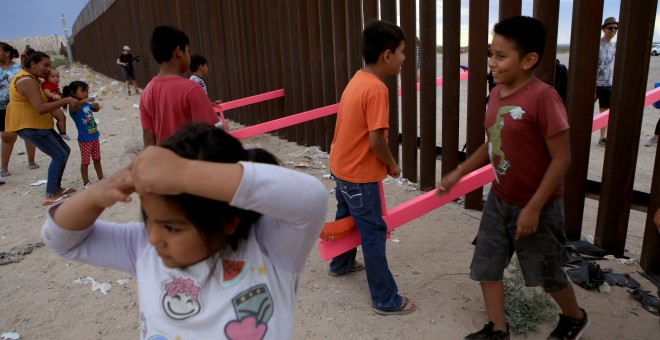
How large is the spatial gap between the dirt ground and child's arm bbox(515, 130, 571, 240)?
0.97m

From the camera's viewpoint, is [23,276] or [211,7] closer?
[23,276]

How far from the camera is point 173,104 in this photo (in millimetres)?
3170

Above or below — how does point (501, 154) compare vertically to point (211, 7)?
below

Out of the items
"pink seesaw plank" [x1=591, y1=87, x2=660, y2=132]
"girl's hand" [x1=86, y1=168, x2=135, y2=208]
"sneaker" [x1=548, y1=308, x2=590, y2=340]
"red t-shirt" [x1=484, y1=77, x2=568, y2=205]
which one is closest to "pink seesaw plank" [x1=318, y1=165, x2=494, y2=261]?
"red t-shirt" [x1=484, y1=77, x2=568, y2=205]

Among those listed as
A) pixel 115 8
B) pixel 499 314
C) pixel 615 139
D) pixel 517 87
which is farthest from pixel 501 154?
pixel 115 8

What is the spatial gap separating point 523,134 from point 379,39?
3.32 feet

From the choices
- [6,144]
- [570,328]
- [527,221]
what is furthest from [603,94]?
[6,144]

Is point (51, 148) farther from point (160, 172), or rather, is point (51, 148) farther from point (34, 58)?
point (160, 172)

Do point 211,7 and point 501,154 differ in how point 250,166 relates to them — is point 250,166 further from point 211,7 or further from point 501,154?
point 211,7

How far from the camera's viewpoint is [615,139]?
11.0ft

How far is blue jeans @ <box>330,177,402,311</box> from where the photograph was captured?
9.43 feet

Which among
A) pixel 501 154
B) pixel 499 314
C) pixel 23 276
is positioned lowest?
pixel 23 276

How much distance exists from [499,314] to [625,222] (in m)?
1.58

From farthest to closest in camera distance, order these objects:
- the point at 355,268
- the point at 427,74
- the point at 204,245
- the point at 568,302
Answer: the point at 427,74
the point at 355,268
the point at 568,302
the point at 204,245
